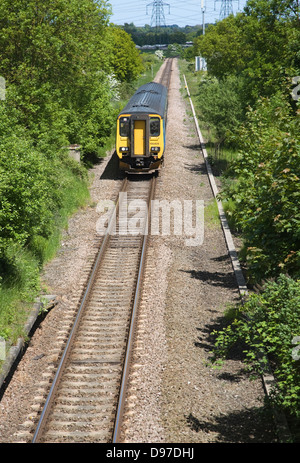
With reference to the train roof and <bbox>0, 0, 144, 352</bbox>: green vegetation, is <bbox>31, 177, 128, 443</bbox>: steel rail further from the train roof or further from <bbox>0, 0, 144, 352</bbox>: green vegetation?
the train roof

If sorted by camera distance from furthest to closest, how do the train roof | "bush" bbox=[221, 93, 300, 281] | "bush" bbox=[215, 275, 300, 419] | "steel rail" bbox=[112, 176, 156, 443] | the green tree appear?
the green tree < the train roof < "steel rail" bbox=[112, 176, 156, 443] < "bush" bbox=[221, 93, 300, 281] < "bush" bbox=[215, 275, 300, 419]

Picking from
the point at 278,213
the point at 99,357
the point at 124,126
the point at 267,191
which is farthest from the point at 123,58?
the point at 278,213

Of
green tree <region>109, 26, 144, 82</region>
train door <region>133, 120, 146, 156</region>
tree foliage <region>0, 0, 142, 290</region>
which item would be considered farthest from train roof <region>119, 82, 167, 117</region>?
green tree <region>109, 26, 144, 82</region>

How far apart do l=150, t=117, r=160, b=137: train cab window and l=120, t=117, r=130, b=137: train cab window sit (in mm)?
1027

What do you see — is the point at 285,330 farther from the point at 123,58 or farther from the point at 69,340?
the point at 123,58

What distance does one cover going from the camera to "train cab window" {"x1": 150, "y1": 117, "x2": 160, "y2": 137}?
70.9ft

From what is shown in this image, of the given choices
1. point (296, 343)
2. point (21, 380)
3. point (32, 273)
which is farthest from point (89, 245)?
point (296, 343)

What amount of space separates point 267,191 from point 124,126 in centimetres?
1437

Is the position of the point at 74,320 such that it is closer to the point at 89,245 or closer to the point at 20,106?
the point at 89,245

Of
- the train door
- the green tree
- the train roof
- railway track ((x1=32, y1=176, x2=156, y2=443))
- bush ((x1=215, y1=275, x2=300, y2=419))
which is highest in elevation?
the green tree

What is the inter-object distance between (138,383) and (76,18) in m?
13.5

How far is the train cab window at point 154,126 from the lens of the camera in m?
21.6

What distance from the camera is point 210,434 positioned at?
25.4ft

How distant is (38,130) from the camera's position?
50.6 ft
